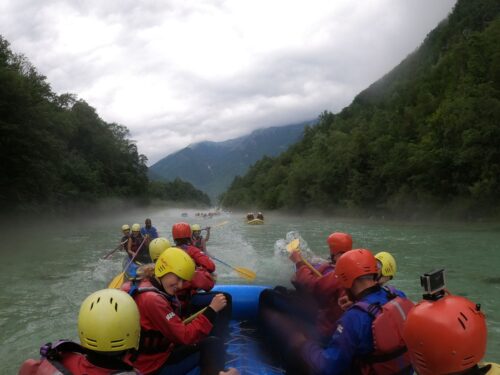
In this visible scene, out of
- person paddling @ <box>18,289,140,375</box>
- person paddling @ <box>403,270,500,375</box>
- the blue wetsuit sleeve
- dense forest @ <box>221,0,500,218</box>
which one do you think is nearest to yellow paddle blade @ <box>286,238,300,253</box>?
the blue wetsuit sleeve

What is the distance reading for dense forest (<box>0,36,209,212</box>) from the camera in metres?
23.5

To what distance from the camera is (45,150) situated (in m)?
25.7

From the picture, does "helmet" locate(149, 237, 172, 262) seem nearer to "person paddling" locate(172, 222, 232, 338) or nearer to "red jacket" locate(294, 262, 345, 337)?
"person paddling" locate(172, 222, 232, 338)

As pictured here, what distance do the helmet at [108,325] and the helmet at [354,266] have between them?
1.30 meters

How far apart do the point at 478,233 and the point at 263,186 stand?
6303 cm

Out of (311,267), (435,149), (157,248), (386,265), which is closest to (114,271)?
(157,248)

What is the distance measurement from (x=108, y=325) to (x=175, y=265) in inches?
50.6

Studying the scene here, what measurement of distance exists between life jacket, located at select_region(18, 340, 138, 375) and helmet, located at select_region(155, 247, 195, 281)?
1.21 metres

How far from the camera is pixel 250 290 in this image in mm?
5410

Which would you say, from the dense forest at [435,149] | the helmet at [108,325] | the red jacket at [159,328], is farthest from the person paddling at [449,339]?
the dense forest at [435,149]

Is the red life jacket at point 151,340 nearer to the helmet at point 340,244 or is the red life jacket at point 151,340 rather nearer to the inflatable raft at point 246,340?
the inflatable raft at point 246,340

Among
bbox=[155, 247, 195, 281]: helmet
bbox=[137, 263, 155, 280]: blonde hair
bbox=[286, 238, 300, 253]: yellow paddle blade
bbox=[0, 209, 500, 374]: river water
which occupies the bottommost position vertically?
bbox=[0, 209, 500, 374]: river water

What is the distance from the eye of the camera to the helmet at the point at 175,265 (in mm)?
3391

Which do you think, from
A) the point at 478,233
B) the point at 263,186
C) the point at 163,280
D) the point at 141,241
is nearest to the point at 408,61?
the point at 263,186
